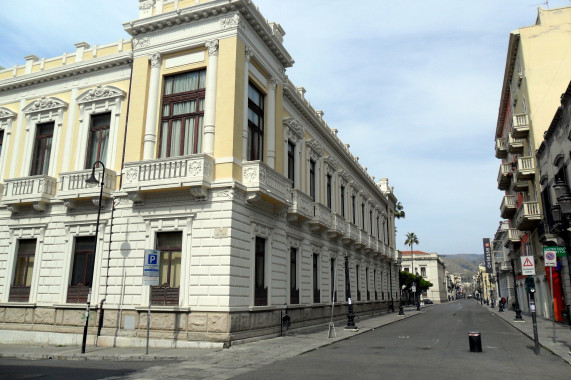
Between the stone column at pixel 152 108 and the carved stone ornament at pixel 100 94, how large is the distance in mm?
2034

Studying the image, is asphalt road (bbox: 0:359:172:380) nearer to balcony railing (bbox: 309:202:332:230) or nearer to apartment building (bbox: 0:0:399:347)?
apartment building (bbox: 0:0:399:347)

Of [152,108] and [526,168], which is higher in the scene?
[526,168]

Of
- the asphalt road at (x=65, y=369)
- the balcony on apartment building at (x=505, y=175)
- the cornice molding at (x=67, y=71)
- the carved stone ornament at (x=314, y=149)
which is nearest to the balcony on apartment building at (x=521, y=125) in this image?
the balcony on apartment building at (x=505, y=175)

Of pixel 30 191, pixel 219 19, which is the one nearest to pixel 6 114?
pixel 30 191

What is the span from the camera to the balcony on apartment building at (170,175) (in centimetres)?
1616

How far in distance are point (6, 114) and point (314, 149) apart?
675 inches

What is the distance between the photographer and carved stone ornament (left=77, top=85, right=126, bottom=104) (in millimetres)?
20047

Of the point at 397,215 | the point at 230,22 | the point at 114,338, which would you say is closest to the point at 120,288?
the point at 114,338

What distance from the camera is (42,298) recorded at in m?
19.0

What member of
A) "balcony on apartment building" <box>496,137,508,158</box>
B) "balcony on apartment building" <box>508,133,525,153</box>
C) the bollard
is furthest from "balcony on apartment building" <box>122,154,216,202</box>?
"balcony on apartment building" <box>496,137,508,158</box>

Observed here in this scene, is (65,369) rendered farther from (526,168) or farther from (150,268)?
(526,168)

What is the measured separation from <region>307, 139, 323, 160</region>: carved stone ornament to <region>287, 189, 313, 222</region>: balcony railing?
4.57 m

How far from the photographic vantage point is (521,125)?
31453 mm

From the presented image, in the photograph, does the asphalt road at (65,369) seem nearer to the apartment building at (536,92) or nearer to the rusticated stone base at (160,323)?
the rusticated stone base at (160,323)
